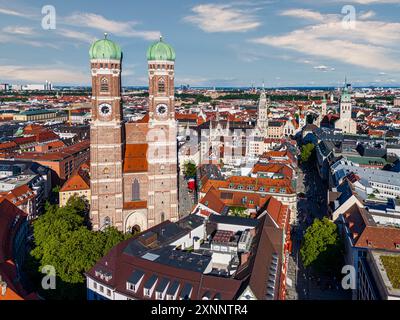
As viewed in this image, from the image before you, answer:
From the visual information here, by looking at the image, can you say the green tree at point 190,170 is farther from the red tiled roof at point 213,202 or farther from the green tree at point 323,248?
the green tree at point 323,248

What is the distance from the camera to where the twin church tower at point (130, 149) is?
57.8 m

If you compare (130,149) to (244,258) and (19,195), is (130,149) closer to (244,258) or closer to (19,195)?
(19,195)

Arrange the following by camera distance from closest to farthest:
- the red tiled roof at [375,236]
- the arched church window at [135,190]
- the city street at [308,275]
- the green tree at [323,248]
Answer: the red tiled roof at [375,236]
the city street at [308,275]
the green tree at [323,248]
the arched church window at [135,190]

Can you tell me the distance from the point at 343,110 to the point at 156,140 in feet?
392

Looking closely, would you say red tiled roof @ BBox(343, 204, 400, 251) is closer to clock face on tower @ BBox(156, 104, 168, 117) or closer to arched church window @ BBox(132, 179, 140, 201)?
clock face on tower @ BBox(156, 104, 168, 117)

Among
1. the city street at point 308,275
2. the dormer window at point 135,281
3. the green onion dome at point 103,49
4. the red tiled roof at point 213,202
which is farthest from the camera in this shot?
the red tiled roof at point 213,202

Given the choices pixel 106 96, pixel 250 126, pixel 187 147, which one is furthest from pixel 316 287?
pixel 250 126

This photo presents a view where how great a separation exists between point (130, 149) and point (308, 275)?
3183 cm

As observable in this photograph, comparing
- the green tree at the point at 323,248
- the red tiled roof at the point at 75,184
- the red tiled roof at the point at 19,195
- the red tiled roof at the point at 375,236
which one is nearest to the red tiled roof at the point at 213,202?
the green tree at the point at 323,248

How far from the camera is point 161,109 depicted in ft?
200

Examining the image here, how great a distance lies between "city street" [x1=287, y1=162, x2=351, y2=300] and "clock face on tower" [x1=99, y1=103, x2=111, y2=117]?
111 ft

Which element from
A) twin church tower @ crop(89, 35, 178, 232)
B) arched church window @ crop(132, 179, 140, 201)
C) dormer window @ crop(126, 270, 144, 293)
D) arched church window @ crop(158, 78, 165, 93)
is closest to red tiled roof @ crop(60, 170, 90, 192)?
twin church tower @ crop(89, 35, 178, 232)

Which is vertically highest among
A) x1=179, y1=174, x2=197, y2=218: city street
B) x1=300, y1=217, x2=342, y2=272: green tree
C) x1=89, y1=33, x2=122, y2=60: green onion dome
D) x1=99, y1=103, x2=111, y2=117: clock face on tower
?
x1=89, y1=33, x2=122, y2=60: green onion dome

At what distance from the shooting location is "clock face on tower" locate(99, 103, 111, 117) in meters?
57.9
